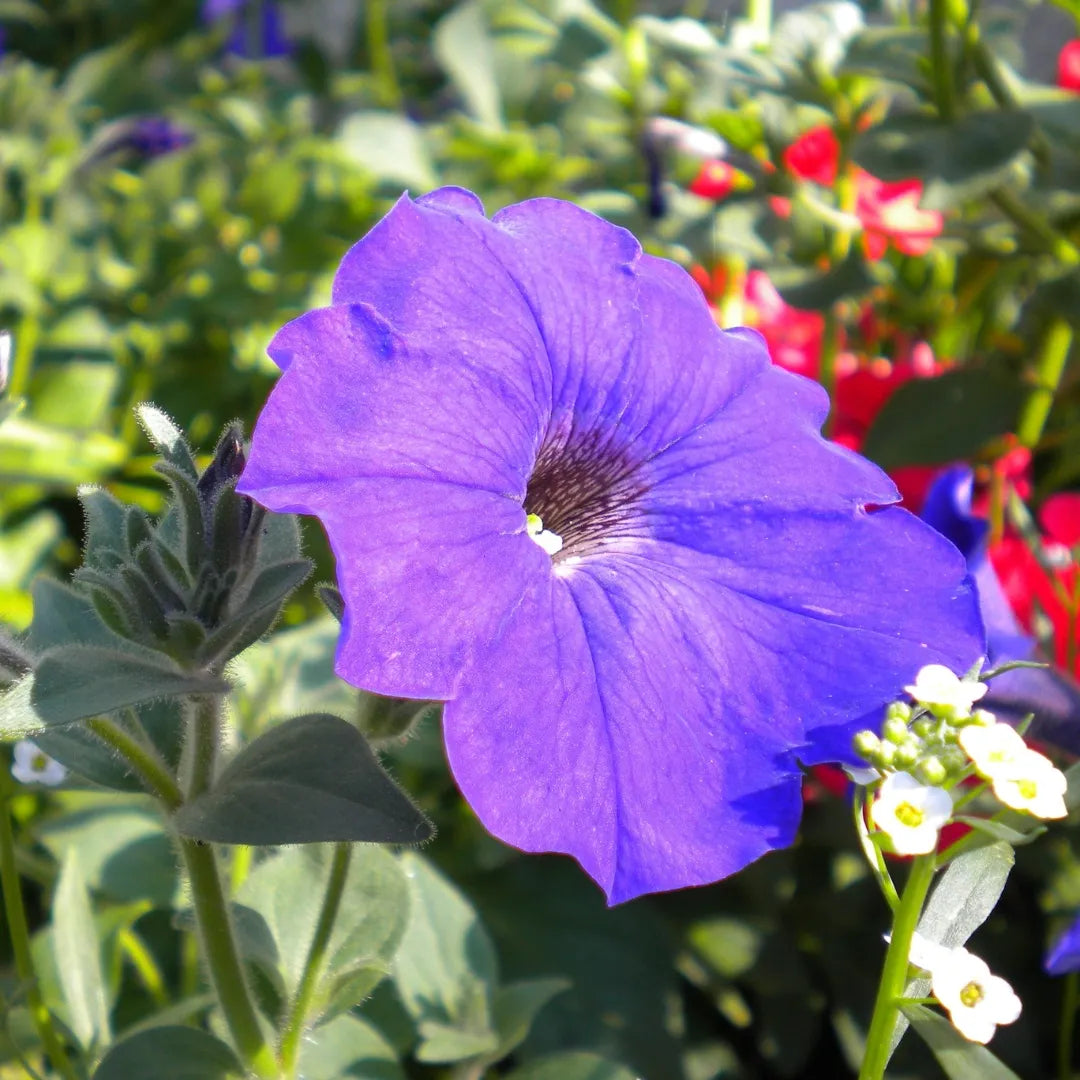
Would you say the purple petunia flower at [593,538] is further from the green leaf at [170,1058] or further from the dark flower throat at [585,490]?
the green leaf at [170,1058]

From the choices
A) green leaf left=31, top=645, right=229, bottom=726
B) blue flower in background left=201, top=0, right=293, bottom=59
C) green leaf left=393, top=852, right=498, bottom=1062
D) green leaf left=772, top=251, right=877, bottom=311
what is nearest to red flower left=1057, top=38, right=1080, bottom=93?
green leaf left=772, top=251, right=877, bottom=311

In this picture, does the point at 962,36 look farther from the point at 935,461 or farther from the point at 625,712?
the point at 625,712

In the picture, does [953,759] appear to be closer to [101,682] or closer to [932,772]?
[932,772]

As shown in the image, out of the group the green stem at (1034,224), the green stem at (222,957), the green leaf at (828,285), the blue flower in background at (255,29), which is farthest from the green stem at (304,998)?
the blue flower in background at (255,29)

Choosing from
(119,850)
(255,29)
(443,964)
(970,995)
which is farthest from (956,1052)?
(255,29)

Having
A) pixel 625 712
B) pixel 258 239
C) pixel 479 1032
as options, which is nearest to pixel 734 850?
pixel 625 712
